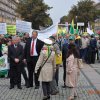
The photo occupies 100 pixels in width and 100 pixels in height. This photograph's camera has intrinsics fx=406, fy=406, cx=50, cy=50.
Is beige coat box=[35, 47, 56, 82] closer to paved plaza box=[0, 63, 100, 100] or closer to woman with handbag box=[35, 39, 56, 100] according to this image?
woman with handbag box=[35, 39, 56, 100]

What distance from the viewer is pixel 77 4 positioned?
3474 inches

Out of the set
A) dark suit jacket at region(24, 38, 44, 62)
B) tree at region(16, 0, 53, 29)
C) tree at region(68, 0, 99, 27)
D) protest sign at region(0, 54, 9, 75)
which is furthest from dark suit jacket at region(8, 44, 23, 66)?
tree at region(68, 0, 99, 27)

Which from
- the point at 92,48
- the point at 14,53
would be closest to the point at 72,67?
the point at 14,53

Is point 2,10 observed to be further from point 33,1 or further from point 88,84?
point 88,84

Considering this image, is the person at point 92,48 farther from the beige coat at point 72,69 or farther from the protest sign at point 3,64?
the beige coat at point 72,69

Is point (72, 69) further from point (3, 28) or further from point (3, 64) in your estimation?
point (3, 28)

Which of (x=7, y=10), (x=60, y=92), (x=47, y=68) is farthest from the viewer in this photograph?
(x=7, y=10)

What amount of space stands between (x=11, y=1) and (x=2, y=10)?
27.1 m

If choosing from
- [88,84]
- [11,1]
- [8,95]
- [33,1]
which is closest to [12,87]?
[8,95]

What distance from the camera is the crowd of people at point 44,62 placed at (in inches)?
424

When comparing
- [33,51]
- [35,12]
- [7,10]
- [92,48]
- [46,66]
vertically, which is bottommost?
[92,48]

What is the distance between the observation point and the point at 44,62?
35.3ft

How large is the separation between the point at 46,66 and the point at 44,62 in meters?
0.12

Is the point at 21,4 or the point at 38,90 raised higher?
the point at 21,4
